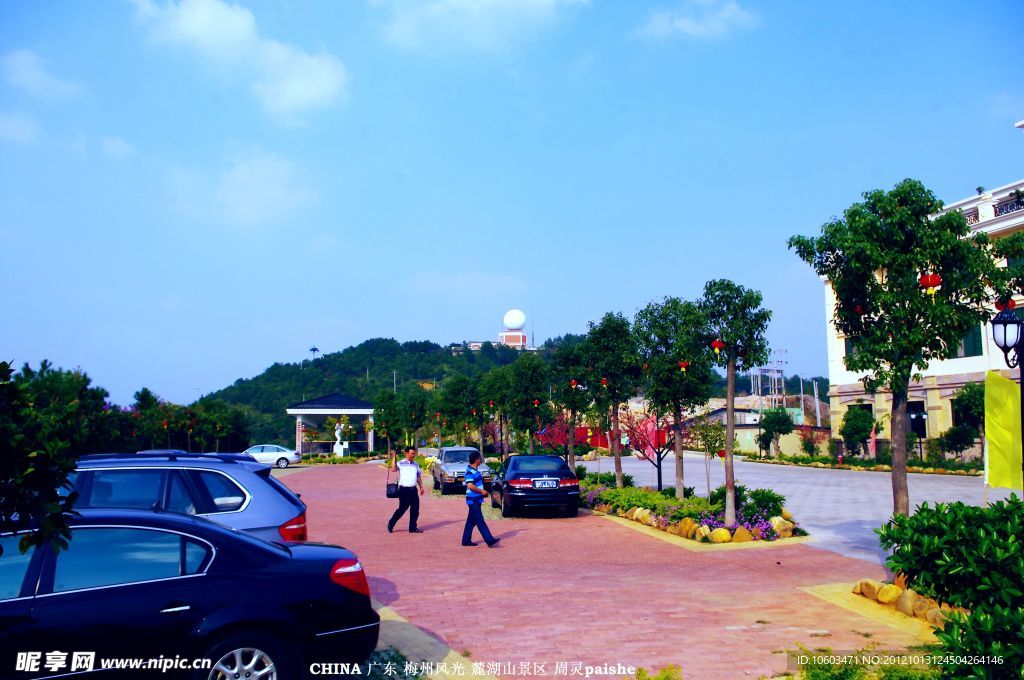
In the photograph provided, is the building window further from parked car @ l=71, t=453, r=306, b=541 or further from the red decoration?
parked car @ l=71, t=453, r=306, b=541

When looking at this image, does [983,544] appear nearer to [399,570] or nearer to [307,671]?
[307,671]

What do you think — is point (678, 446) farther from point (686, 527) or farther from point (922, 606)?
point (922, 606)

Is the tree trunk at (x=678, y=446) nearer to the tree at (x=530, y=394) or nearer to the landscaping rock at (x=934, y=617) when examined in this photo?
the landscaping rock at (x=934, y=617)

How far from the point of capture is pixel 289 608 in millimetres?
5125

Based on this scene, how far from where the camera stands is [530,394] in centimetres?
2875

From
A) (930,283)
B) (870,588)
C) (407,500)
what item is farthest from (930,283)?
(407,500)

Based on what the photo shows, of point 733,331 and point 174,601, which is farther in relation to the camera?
point 733,331

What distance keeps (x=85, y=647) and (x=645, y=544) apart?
34.7 ft

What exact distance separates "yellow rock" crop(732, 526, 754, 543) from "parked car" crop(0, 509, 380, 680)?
9.54 meters

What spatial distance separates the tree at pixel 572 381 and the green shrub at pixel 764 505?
7.69 meters

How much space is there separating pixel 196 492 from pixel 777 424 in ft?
135

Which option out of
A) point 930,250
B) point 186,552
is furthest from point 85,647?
point 930,250

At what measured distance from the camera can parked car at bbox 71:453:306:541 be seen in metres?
7.69

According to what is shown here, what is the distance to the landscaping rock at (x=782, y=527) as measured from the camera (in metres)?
13.8
